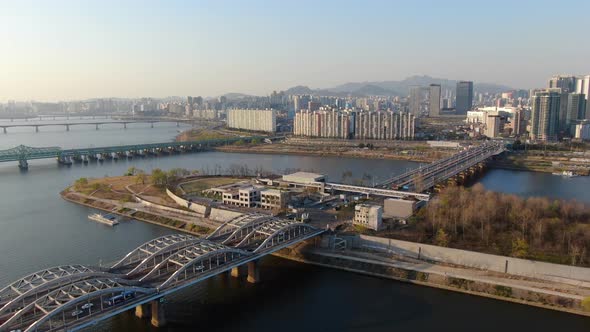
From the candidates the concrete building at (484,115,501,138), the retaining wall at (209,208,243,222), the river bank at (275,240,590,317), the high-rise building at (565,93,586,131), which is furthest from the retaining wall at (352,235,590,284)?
the high-rise building at (565,93,586,131)

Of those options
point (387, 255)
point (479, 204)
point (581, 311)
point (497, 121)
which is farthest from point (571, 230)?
point (497, 121)

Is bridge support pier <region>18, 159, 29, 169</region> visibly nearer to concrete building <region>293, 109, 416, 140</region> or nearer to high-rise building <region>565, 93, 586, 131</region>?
concrete building <region>293, 109, 416, 140</region>

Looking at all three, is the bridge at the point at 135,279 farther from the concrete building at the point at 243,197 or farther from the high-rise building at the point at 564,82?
the high-rise building at the point at 564,82

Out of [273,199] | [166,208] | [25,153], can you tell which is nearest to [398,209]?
[273,199]

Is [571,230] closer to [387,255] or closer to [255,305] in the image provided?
[387,255]

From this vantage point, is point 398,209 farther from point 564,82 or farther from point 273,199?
point 564,82
